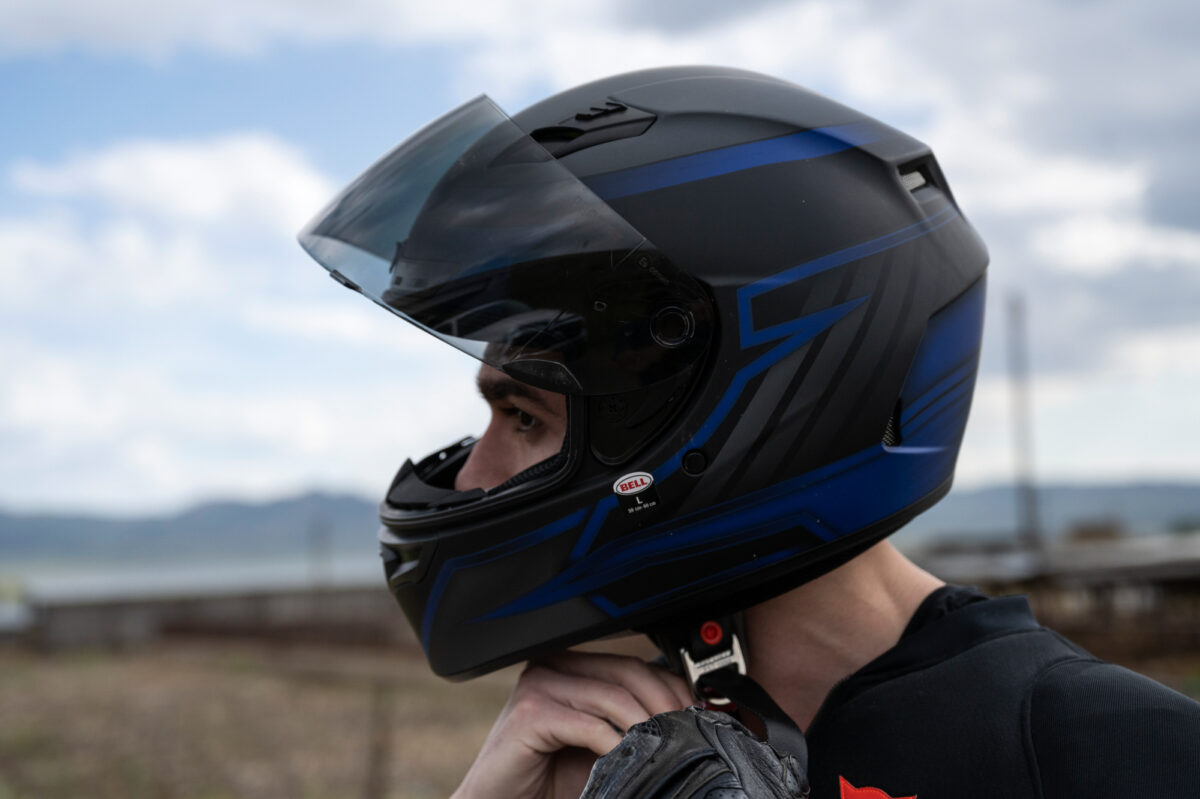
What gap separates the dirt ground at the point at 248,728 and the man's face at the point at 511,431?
5.70 m

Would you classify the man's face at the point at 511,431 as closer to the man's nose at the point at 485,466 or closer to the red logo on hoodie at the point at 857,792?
the man's nose at the point at 485,466

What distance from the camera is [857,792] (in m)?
1.74

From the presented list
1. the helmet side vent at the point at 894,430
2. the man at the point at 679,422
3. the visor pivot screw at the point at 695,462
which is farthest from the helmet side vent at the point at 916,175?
the visor pivot screw at the point at 695,462

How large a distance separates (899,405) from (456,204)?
→ 86 centimetres

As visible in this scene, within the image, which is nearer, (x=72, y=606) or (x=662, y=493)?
(x=662, y=493)

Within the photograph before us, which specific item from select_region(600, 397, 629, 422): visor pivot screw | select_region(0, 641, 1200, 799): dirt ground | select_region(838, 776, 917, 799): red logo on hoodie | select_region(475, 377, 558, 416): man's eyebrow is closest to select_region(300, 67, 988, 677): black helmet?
select_region(600, 397, 629, 422): visor pivot screw

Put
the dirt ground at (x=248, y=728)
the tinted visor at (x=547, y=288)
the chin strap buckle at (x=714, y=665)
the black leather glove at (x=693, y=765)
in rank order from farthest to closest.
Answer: the dirt ground at (x=248, y=728) < the chin strap buckle at (x=714, y=665) < the tinted visor at (x=547, y=288) < the black leather glove at (x=693, y=765)

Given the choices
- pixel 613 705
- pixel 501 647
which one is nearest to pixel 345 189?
pixel 501 647

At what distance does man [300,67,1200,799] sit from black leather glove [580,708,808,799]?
0.29 meters

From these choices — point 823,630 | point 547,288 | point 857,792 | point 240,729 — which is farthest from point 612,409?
point 240,729

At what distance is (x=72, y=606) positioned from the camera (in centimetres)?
2555

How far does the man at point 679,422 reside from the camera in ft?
5.98

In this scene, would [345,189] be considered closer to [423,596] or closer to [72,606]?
[423,596]

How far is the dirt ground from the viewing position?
10.5 meters
